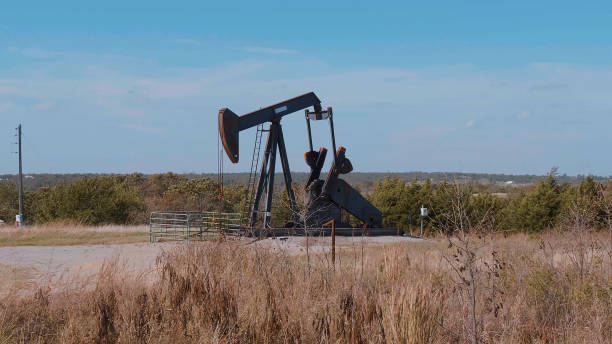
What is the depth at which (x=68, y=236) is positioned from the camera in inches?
833

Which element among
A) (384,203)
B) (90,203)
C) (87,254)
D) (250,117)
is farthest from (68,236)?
(90,203)

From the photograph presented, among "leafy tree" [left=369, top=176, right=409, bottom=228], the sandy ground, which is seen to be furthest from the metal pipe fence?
"leafy tree" [left=369, top=176, right=409, bottom=228]

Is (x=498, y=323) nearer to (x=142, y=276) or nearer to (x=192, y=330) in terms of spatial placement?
(x=192, y=330)

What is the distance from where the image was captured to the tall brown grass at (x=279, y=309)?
605cm

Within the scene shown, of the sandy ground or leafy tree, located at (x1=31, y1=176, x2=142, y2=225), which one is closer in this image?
the sandy ground

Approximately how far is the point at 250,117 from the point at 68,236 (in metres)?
7.98

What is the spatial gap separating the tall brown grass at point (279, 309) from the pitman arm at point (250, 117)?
337 inches

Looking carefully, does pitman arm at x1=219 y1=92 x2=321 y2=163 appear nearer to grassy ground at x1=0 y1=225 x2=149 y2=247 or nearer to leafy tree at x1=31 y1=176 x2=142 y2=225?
grassy ground at x1=0 y1=225 x2=149 y2=247

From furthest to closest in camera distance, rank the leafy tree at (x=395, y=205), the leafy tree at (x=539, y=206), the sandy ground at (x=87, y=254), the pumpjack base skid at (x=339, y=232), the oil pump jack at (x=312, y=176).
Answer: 1. the leafy tree at (x=395, y=205)
2. the leafy tree at (x=539, y=206)
3. the oil pump jack at (x=312, y=176)
4. the pumpjack base skid at (x=339, y=232)
5. the sandy ground at (x=87, y=254)

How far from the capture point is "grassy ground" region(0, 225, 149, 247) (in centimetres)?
1927

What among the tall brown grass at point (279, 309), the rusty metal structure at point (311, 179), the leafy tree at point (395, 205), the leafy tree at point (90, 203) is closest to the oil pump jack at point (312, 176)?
the rusty metal structure at point (311, 179)

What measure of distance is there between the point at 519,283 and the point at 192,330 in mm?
4034

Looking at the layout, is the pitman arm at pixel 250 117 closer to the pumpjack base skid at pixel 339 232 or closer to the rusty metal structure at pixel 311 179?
the rusty metal structure at pixel 311 179

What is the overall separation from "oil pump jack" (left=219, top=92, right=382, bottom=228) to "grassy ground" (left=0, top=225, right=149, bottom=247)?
417 cm
